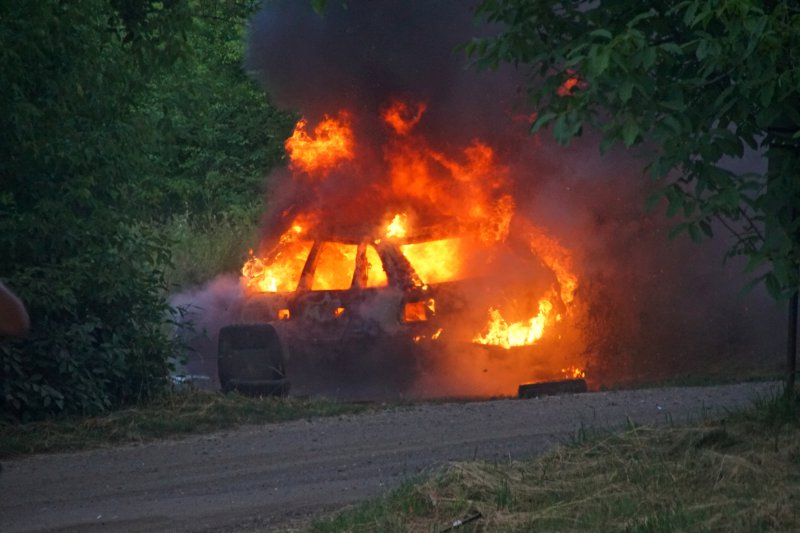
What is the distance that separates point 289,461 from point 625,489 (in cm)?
295

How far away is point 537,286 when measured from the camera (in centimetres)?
1409

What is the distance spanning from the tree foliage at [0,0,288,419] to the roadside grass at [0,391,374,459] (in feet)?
1.12

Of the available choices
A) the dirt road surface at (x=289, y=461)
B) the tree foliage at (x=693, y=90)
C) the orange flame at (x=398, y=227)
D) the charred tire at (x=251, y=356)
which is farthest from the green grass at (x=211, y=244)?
the tree foliage at (x=693, y=90)

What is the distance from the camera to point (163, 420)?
33.9 ft

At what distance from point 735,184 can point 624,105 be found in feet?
2.75

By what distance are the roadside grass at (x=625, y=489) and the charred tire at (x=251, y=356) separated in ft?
18.5

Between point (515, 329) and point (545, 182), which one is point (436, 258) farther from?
point (545, 182)

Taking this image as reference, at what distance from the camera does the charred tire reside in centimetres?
1259

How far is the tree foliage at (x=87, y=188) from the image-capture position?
981 cm

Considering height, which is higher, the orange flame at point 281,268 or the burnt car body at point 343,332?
the orange flame at point 281,268

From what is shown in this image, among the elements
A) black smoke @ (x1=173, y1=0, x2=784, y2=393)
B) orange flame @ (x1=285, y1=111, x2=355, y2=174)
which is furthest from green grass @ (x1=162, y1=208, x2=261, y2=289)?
orange flame @ (x1=285, y1=111, x2=355, y2=174)

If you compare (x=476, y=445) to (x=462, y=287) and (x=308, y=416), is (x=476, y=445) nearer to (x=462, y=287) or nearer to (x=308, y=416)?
(x=308, y=416)

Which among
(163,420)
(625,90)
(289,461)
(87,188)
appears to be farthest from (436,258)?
(625,90)

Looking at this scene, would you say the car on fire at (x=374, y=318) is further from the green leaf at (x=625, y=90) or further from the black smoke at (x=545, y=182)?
the green leaf at (x=625, y=90)
